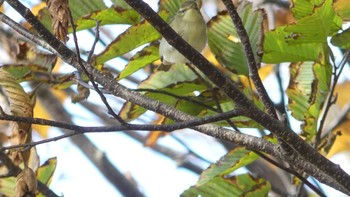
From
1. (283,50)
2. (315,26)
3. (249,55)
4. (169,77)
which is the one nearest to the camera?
(249,55)

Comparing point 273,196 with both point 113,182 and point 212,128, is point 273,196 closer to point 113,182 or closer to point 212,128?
point 113,182

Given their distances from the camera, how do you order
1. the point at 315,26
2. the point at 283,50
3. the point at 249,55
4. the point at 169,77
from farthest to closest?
the point at 169,77, the point at 283,50, the point at 315,26, the point at 249,55

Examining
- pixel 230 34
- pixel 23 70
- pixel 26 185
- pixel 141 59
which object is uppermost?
pixel 230 34

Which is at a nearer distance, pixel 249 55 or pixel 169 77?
pixel 249 55

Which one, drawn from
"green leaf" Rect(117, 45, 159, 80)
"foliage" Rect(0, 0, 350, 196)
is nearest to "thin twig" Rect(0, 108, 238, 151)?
"foliage" Rect(0, 0, 350, 196)

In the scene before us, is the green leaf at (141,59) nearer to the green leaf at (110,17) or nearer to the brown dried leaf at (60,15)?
the green leaf at (110,17)

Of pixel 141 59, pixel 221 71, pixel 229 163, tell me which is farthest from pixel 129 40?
pixel 229 163

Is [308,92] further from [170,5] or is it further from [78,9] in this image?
[78,9]

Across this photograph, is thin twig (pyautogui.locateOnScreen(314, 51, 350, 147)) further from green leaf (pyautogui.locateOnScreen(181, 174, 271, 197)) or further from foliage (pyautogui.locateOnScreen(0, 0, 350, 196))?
green leaf (pyautogui.locateOnScreen(181, 174, 271, 197))
